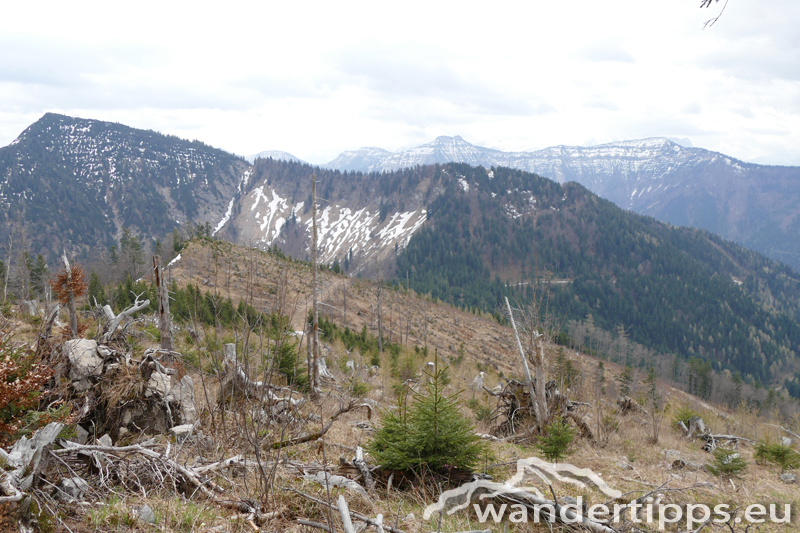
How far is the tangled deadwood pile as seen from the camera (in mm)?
10648

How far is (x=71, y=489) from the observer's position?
3.82m

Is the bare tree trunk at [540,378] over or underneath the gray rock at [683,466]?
over

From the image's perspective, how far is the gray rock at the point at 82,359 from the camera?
590cm

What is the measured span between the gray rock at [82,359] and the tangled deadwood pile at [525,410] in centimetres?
939

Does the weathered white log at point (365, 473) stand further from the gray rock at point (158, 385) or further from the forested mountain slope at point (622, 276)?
the forested mountain slope at point (622, 276)

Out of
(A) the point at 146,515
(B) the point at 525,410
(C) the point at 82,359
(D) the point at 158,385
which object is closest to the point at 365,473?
(A) the point at 146,515

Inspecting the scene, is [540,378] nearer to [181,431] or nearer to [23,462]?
[181,431]

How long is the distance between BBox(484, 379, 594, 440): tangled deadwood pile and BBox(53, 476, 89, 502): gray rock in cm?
931

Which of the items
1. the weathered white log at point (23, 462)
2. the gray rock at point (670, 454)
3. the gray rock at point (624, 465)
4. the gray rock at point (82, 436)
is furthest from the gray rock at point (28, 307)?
the gray rock at point (670, 454)

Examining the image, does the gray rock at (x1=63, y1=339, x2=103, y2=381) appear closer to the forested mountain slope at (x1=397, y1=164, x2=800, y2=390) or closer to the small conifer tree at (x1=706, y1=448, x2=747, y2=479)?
the small conifer tree at (x1=706, y1=448, x2=747, y2=479)

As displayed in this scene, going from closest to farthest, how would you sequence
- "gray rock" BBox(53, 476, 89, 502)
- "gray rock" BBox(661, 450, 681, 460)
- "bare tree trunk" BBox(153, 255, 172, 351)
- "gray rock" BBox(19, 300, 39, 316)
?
"gray rock" BBox(53, 476, 89, 502) < "bare tree trunk" BBox(153, 255, 172, 351) < "gray rock" BBox(661, 450, 681, 460) < "gray rock" BBox(19, 300, 39, 316)

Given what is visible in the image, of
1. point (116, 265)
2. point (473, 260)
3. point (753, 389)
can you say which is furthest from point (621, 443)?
point (473, 260)

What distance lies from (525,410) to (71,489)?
33.0 ft

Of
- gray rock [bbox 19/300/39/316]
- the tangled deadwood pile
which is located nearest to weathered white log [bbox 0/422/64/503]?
the tangled deadwood pile
